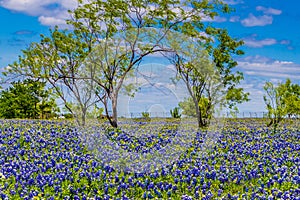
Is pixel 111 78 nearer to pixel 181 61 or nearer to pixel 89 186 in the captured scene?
pixel 181 61

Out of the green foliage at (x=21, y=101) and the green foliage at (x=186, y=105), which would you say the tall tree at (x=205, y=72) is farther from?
the green foliage at (x=21, y=101)

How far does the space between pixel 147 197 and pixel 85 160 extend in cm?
389

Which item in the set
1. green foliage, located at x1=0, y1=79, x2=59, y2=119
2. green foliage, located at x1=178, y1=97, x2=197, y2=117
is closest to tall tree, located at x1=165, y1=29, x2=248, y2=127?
green foliage, located at x1=178, y1=97, x2=197, y2=117

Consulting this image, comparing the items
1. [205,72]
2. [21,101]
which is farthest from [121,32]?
[21,101]

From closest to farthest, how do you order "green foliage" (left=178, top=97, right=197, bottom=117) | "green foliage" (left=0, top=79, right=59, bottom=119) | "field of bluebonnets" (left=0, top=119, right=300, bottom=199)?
"field of bluebonnets" (left=0, top=119, right=300, bottom=199) < "green foliage" (left=178, top=97, right=197, bottom=117) < "green foliage" (left=0, top=79, right=59, bottom=119)

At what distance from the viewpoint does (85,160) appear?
39.0 ft

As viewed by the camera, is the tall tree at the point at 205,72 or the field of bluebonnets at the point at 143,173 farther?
the tall tree at the point at 205,72

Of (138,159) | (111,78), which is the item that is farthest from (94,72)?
(138,159)

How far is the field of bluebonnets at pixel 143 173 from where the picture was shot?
342 inches

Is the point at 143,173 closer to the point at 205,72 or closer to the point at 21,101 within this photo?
the point at 205,72

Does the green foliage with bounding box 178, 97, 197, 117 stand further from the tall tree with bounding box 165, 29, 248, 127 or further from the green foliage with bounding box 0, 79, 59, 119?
the green foliage with bounding box 0, 79, 59, 119

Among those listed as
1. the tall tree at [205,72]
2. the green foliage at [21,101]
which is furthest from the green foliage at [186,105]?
the green foliage at [21,101]

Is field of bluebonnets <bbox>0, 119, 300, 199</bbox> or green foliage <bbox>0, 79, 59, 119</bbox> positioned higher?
green foliage <bbox>0, 79, 59, 119</bbox>

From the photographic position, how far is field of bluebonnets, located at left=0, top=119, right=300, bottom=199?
28.5 feet
